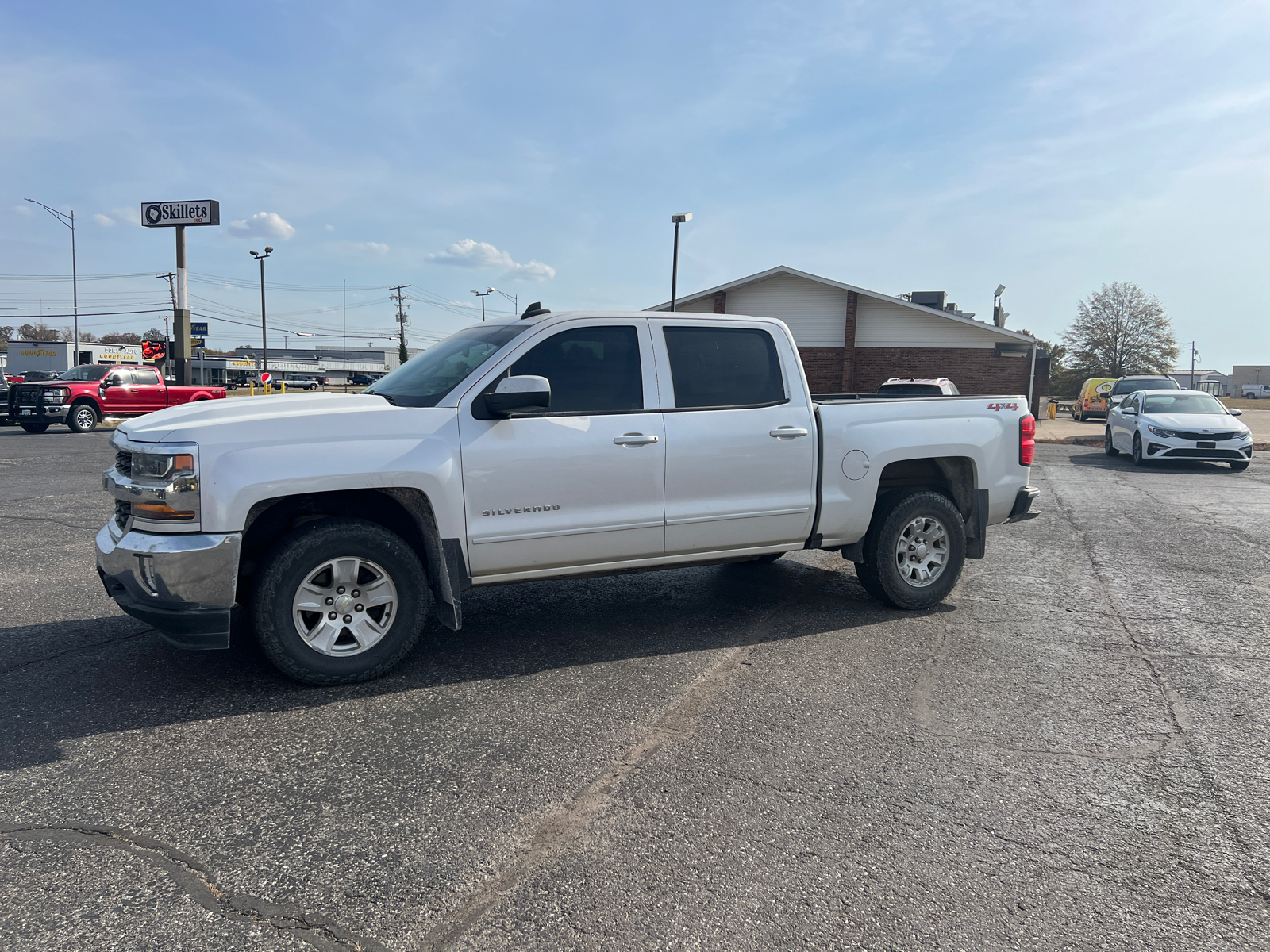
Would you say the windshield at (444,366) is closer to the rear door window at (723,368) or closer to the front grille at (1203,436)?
the rear door window at (723,368)

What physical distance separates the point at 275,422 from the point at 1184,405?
18.8 metres

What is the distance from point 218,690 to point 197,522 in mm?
910

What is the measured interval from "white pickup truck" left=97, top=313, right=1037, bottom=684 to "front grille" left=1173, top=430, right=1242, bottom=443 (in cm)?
1266

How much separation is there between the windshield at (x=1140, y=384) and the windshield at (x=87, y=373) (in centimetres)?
3227

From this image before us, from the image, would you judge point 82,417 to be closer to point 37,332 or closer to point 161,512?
point 161,512

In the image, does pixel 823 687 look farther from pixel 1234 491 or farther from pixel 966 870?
pixel 1234 491

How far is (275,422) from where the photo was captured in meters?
4.18

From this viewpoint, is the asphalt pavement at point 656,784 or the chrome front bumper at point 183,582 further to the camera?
the chrome front bumper at point 183,582

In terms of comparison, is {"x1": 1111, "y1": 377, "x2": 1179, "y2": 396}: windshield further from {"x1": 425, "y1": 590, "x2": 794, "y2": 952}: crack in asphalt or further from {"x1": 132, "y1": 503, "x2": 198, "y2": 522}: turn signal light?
{"x1": 132, "y1": 503, "x2": 198, "y2": 522}: turn signal light

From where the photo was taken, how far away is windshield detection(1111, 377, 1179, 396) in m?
29.1

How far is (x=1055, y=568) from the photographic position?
25.0 feet

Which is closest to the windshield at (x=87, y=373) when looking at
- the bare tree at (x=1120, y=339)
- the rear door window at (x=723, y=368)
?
the rear door window at (x=723, y=368)

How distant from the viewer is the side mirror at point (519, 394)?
174 inches

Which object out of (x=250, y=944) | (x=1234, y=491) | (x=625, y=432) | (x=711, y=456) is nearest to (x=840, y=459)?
(x=711, y=456)
